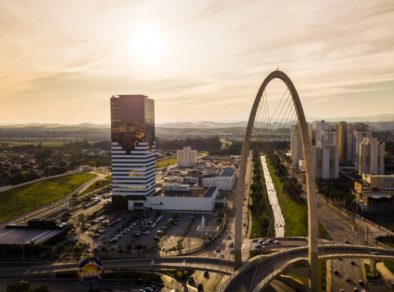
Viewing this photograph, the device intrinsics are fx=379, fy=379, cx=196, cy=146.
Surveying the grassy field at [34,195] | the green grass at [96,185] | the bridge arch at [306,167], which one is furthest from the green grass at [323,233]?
the green grass at [96,185]

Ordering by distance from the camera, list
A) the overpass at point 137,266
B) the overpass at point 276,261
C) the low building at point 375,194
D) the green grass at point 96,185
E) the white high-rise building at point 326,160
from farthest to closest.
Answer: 1. the white high-rise building at point 326,160
2. the green grass at point 96,185
3. the low building at point 375,194
4. the overpass at point 137,266
5. the overpass at point 276,261

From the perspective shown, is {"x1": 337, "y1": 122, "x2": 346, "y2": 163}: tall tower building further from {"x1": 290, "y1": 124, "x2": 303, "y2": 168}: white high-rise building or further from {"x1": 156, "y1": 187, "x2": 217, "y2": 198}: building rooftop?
{"x1": 156, "y1": 187, "x2": 217, "y2": 198}: building rooftop

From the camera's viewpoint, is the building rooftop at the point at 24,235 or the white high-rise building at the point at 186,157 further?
the white high-rise building at the point at 186,157

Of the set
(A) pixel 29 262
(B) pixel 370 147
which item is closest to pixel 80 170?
(A) pixel 29 262

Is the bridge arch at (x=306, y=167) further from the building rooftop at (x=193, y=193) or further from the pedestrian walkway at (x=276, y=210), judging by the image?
the building rooftop at (x=193, y=193)

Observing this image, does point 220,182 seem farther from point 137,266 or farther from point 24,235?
point 137,266

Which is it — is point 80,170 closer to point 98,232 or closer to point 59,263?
point 98,232

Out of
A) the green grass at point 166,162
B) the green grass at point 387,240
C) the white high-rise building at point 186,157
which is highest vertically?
the white high-rise building at point 186,157
